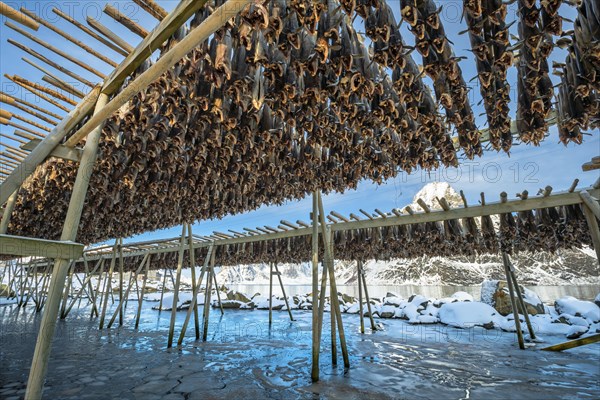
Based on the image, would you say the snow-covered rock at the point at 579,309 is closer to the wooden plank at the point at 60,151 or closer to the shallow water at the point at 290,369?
the shallow water at the point at 290,369

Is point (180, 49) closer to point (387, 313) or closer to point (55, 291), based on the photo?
point (55, 291)

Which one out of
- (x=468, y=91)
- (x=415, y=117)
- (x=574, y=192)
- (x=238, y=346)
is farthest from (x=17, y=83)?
(x=574, y=192)

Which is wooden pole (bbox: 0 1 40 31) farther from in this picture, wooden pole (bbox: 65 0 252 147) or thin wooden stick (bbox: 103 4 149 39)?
wooden pole (bbox: 65 0 252 147)

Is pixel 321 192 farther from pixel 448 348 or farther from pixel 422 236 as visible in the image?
pixel 448 348

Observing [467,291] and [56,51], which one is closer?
[56,51]

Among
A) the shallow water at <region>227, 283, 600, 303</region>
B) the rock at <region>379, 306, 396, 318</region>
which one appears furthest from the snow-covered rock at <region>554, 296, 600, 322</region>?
the shallow water at <region>227, 283, 600, 303</region>

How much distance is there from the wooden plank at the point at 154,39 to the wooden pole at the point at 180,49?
187 mm

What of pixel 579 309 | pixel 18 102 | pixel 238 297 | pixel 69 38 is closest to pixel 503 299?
pixel 579 309

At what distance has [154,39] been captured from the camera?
268 cm

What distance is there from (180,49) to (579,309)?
2130 centimetres

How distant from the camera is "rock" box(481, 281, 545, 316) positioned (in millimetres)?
17109

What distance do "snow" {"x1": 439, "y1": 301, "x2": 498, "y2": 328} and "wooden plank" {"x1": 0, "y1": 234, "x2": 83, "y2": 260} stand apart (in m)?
17.1

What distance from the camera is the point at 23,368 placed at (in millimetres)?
6410

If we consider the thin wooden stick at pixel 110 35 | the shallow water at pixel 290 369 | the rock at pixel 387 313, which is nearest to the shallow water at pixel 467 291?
the rock at pixel 387 313
